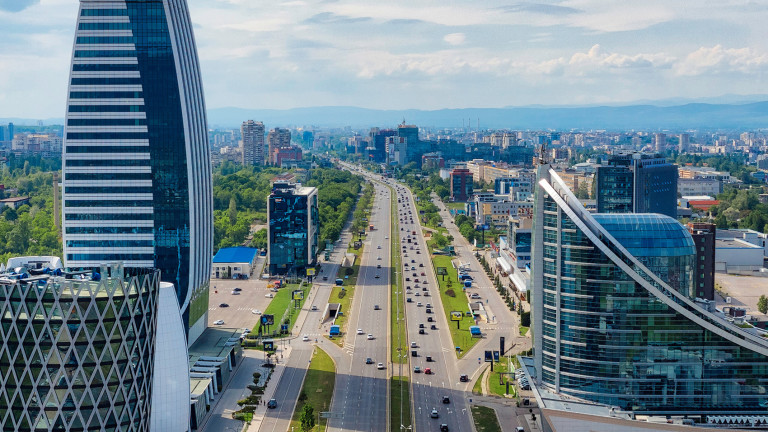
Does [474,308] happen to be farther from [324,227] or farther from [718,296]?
[324,227]

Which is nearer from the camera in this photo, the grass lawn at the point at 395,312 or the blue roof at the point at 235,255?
the grass lawn at the point at 395,312

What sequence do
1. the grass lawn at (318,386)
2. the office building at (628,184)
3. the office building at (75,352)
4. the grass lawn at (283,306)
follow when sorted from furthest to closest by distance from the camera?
1. the office building at (628,184)
2. the grass lawn at (283,306)
3. the grass lawn at (318,386)
4. the office building at (75,352)

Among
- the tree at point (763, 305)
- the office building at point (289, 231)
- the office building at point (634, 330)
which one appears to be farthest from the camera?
the office building at point (289, 231)

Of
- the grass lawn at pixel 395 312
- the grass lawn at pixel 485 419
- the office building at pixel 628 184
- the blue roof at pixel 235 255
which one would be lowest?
the grass lawn at pixel 485 419

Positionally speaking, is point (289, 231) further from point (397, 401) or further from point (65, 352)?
point (65, 352)

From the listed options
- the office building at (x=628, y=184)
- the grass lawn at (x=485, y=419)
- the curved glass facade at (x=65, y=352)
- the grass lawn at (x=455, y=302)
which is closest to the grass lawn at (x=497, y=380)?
the grass lawn at (x=485, y=419)

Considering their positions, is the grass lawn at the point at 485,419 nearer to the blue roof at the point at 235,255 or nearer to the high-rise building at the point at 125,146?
the high-rise building at the point at 125,146

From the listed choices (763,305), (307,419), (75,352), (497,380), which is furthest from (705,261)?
(75,352)

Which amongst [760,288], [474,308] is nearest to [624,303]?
[474,308]
